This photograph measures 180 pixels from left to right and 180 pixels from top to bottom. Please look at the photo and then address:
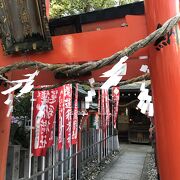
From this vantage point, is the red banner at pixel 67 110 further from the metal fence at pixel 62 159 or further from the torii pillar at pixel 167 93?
the torii pillar at pixel 167 93

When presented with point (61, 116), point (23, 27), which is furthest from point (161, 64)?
point (61, 116)

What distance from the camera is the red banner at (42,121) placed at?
528 centimetres

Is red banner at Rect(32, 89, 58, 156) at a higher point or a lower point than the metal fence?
higher

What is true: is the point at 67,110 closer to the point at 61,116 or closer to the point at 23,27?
the point at 61,116

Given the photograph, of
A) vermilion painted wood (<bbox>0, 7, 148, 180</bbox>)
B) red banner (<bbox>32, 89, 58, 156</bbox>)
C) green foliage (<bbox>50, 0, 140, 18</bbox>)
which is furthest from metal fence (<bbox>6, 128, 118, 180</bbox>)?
green foliage (<bbox>50, 0, 140, 18</bbox>)

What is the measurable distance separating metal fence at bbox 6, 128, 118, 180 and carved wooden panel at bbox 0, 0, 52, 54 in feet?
8.76

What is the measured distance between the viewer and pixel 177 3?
238 cm

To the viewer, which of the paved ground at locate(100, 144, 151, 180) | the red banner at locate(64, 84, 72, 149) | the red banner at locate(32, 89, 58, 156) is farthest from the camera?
the paved ground at locate(100, 144, 151, 180)

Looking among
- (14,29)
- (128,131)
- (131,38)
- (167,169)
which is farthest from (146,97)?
(128,131)

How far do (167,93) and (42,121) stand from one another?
3.67m

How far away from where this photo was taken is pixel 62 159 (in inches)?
283

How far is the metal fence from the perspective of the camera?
17.6ft

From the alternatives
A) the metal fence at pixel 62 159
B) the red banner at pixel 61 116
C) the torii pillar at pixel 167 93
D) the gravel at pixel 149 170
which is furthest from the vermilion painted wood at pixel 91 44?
the gravel at pixel 149 170

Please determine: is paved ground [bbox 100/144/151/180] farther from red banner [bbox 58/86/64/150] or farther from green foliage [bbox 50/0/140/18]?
green foliage [bbox 50/0/140/18]
